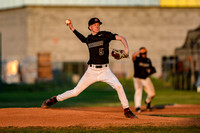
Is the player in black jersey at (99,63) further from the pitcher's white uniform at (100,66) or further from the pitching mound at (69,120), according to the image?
the pitching mound at (69,120)

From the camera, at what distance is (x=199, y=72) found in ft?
102

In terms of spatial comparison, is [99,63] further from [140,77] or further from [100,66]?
[140,77]

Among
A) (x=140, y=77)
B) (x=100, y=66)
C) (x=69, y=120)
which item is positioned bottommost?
(x=69, y=120)

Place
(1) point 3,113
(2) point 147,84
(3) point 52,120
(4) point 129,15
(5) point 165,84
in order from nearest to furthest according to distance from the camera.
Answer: (3) point 52,120 → (1) point 3,113 → (2) point 147,84 → (5) point 165,84 → (4) point 129,15

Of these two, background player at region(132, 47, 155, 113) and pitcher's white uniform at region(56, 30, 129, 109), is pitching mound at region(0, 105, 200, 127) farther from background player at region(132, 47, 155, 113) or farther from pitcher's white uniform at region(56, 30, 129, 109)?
background player at region(132, 47, 155, 113)

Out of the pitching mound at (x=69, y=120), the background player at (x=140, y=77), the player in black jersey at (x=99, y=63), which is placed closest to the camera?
the pitching mound at (x=69, y=120)

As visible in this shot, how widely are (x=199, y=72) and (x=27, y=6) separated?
20136 mm

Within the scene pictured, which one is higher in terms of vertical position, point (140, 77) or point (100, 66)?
point (100, 66)

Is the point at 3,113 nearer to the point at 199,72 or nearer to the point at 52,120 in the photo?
the point at 52,120

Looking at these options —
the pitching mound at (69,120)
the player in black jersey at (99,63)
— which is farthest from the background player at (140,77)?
the player in black jersey at (99,63)

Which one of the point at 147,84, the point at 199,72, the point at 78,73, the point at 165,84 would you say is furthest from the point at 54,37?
the point at 147,84

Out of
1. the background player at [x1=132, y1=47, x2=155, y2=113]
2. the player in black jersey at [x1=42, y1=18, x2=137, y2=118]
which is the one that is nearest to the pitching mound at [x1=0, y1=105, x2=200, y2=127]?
A: the player in black jersey at [x1=42, y1=18, x2=137, y2=118]

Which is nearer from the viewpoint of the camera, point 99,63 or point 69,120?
point 69,120

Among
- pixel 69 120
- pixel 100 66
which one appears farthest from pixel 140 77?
pixel 69 120
